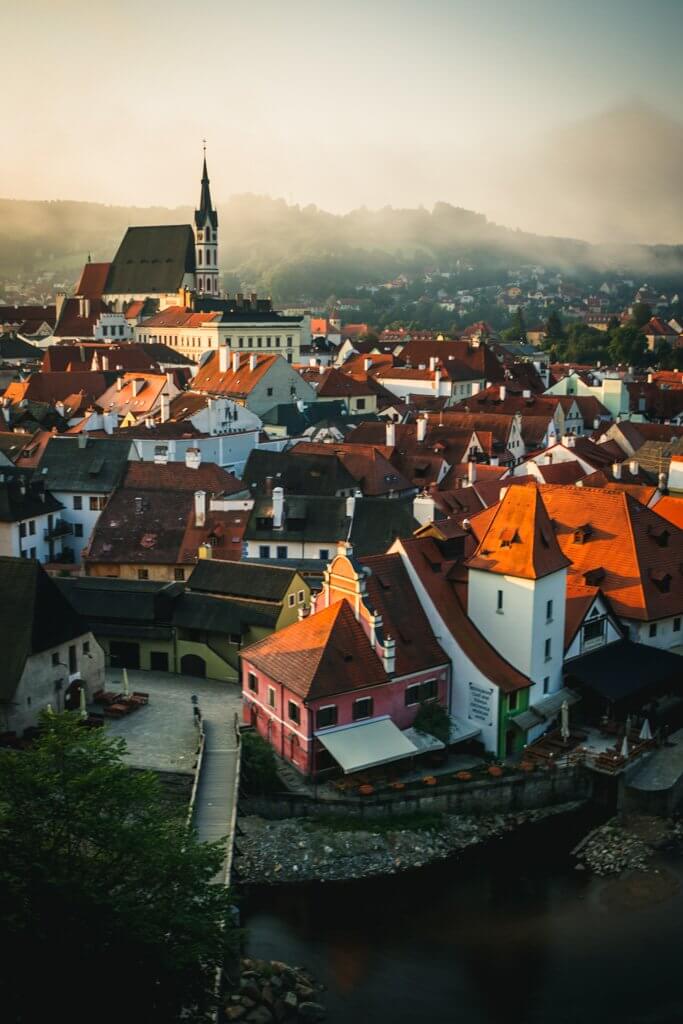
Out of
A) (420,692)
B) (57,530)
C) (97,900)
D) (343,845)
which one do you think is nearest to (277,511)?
(57,530)

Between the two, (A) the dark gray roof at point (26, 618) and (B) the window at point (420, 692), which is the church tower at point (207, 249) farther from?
(B) the window at point (420, 692)

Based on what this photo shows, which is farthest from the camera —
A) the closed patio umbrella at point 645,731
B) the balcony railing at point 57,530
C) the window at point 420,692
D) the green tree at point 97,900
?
the balcony railing at point 57,530

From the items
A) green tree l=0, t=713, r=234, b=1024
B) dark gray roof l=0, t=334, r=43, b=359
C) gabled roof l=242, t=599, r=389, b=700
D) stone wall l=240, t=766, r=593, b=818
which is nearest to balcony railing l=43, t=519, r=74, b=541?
gabled roof l=242, t=599, r=389, b=700

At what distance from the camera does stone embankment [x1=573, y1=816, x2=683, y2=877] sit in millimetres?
31828

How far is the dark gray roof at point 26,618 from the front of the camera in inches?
1393

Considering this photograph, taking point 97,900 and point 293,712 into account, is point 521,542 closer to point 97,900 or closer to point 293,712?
point 293,712

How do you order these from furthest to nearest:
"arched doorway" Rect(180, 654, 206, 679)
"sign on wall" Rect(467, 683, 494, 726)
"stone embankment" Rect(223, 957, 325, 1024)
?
"arched doorway" Rect(180, 654, 206, 679) < "sign on wall" Rect(467, 683, 494, 726) < "stone embankment" Rect(223, 957, 325, 1024)

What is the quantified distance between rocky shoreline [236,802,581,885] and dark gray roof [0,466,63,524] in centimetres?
2445

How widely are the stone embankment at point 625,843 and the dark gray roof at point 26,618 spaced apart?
1710cm

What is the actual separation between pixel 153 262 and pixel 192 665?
12350 cm

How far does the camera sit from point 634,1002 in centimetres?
2628

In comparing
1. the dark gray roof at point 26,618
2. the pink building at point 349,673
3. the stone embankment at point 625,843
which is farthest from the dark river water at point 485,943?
the dark gray roof at point 26,618

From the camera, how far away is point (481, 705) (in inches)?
1426

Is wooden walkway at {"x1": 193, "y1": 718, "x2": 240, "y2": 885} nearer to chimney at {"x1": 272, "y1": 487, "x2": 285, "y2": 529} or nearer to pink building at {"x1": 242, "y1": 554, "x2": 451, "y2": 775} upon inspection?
pink building at {"x1": 242, "y1": 554, "x2": 451, "y2": 775}
